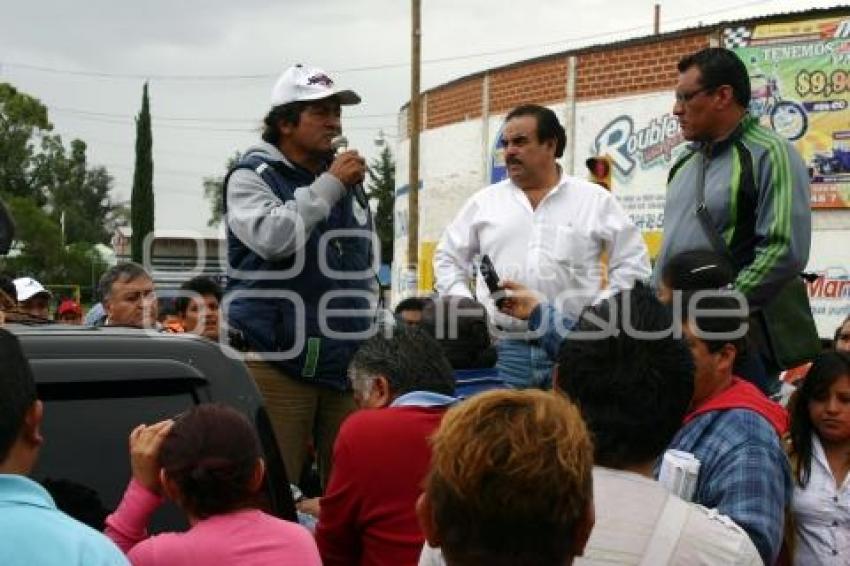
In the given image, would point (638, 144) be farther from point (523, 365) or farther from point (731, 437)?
point (731, 437)

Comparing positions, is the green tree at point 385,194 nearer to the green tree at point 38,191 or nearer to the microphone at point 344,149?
the green tree at point 38,191

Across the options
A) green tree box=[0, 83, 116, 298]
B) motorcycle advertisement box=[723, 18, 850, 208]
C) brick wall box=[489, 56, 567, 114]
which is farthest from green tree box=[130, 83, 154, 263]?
motorcycle advertisement box=[723, 18, 850, 208]

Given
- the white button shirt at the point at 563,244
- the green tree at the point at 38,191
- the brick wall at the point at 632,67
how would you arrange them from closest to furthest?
the white button shirt at the point at 563,244 → the brick wall at the point at 632,67 → the green tree at the point at 38,191

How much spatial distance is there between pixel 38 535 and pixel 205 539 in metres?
0.62

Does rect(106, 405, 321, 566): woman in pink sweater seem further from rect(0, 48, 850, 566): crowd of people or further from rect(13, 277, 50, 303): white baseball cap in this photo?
rect(13, 277, 50, 303): white baseball cap

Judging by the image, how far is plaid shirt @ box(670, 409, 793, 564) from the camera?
2631 mm

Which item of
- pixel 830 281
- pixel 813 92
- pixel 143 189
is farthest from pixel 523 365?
pixel 143 189

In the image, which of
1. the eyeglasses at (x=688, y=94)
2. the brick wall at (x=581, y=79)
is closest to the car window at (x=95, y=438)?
the eyeglasses at (x=688, y=94)

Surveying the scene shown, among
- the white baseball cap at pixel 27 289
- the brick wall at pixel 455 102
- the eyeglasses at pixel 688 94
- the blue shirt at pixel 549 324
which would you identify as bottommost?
the white baseball cap at pixel 27 289

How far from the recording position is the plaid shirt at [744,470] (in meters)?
2.63

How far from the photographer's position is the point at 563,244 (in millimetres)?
4195

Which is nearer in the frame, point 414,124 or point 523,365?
point 523,365

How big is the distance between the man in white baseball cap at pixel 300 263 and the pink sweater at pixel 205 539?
4.43 feet

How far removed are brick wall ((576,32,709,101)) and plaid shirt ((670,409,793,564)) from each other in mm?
16144
